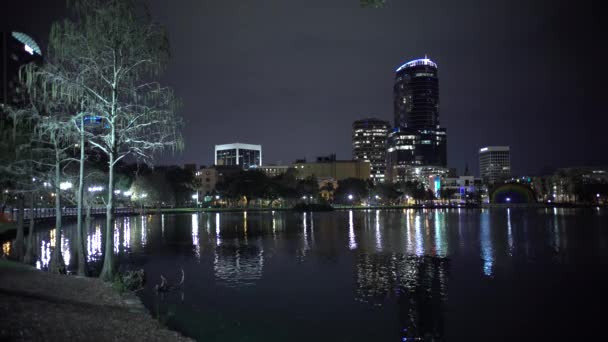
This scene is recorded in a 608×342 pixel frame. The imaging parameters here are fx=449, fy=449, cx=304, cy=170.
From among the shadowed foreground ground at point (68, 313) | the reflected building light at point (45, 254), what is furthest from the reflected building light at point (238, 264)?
the reflected building light at point (45, 254)

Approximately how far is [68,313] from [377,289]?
1605cm

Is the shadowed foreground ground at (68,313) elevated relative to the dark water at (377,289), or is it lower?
elevated

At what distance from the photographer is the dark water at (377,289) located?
18156 millimetres

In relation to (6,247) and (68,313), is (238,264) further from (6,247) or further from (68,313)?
(6,247)

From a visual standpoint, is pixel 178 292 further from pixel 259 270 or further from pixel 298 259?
pixel 298 259

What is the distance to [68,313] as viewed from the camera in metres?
13.3

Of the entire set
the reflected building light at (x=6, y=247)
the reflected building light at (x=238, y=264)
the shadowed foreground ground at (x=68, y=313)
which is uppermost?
the shadowed foreground ground at (x=68, y=313)

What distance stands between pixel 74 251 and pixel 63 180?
1048 cm

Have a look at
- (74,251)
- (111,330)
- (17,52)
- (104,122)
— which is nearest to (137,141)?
(104,122)

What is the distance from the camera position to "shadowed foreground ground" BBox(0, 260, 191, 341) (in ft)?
36.9

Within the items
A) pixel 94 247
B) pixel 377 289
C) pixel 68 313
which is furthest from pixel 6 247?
pixel 377 289

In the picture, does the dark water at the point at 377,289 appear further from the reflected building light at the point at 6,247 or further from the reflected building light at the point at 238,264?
the reflected building light at the point at 6,247

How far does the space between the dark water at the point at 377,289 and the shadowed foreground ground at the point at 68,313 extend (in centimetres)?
226

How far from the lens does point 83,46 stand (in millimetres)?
19516
